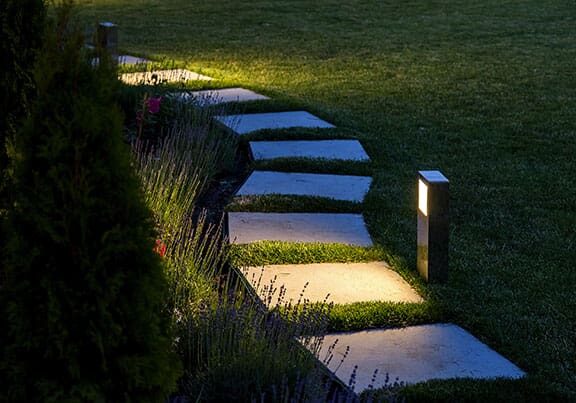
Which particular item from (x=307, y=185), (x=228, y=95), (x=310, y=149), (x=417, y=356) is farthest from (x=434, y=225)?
(x=228, y=95)

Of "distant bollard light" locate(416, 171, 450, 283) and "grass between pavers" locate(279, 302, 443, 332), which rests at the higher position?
"distant bollard light" locate(416, 171, 450, 283)

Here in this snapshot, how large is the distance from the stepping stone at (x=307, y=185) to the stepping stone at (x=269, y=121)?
3.10 ft

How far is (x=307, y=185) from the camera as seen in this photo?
5.30m

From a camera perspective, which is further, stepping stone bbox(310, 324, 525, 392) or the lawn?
the lawn

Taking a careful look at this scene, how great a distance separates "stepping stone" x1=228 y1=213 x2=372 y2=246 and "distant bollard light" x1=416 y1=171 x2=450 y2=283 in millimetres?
492

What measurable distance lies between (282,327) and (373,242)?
1.52 meters

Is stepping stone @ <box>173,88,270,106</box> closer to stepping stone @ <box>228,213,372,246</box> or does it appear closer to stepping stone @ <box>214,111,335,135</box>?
stepping stone @ <box>214,111,335,135</box>

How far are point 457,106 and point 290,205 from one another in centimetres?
325

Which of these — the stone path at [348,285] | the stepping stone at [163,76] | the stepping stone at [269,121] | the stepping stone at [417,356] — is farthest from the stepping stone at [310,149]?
the stepping stone at [417,356]

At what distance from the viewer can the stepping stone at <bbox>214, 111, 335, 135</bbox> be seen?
647 cm

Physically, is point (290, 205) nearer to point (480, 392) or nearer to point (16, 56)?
point (480, 392)

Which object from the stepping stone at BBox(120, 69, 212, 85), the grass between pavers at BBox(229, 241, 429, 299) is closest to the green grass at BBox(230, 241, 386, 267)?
the grass between pavers at BBox(229, 241, 429, 299)

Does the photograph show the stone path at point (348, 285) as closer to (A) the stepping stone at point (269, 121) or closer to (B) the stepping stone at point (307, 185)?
(B) the stepping stone at point (307, 185)

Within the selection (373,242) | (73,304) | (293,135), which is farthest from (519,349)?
(293,135)
